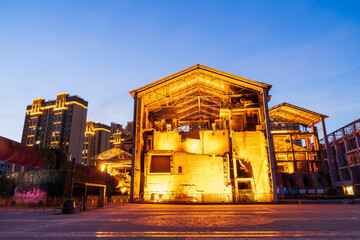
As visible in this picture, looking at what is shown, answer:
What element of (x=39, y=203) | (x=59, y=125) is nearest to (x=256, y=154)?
(x=39, y=203)

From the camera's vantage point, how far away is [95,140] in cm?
13450

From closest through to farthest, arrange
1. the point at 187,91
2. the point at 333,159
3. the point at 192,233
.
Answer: the point at 192,233, the point at 187,91, the point at 333,159

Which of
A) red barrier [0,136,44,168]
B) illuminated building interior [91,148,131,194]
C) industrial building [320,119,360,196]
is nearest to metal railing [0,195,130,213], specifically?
red barrier [0,136,44,168]

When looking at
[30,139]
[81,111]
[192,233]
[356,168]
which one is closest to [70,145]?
[81,111]

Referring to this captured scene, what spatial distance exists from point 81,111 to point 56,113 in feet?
35.8

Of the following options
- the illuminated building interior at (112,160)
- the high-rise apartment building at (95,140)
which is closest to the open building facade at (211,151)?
the illuminated building interior at (112,160)

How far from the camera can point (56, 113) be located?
109 metres

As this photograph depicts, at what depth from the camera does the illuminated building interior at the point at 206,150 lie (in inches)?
1251

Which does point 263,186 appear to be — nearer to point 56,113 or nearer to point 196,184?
point 196,184

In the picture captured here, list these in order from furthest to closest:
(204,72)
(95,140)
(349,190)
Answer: (95,140) → (349,190) → (204,72)

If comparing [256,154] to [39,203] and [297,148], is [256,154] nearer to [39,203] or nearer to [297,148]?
[297,148]

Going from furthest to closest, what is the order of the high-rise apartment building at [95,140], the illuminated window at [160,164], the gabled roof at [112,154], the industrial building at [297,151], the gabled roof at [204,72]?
the high-rise apartment building at [95,140]
the gabled roof at [112,154]
the industrial building at [297,151]
the gabled roof at [204,72]
the illuminated window at [160,164]

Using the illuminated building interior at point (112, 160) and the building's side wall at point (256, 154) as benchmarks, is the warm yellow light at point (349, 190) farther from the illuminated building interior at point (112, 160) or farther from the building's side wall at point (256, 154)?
the illuminated building interior at point (112, 160)

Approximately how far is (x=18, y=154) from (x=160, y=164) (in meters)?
19.8
